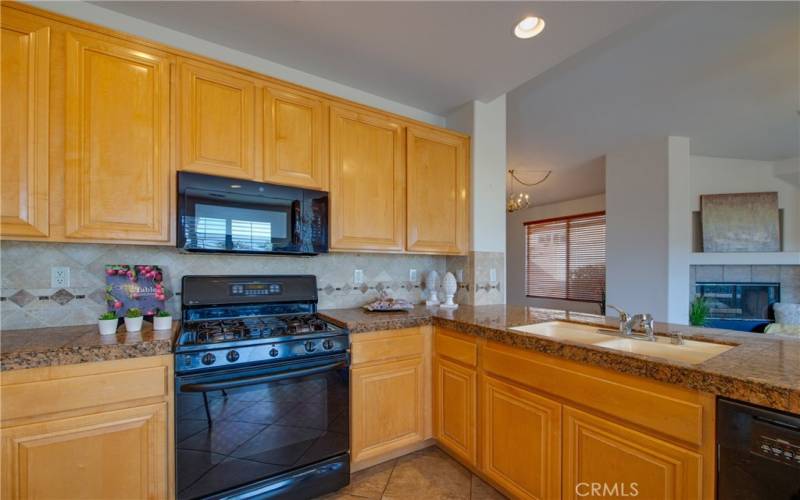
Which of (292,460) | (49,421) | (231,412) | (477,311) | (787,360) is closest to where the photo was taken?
(787,360)

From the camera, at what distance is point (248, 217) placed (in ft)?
6.25

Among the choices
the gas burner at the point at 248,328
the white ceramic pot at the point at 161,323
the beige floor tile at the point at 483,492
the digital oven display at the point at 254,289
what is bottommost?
the beige floor tile at the point at 483,492

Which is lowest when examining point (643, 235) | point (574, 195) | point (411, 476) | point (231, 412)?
point (411, 476)

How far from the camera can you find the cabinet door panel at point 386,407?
194 centimetres

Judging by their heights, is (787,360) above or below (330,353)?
above

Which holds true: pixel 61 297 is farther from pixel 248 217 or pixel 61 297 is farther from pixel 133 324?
pixel 248 217

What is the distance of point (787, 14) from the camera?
1886 millimetres

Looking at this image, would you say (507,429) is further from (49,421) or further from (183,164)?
(183,164)

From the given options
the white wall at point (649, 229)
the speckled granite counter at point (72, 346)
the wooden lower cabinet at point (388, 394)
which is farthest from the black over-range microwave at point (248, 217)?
the white wall at point (649, 229)

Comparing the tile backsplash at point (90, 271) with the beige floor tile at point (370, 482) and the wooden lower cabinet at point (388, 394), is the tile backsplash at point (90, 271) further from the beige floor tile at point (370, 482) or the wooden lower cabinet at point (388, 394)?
the beige floor tile at point (370, 482)

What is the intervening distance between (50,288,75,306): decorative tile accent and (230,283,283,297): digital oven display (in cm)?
74

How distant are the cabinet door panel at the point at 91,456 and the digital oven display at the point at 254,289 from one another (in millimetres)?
741

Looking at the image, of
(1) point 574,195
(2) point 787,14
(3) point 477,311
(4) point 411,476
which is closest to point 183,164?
(3) point 477,311

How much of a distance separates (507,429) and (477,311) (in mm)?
808
